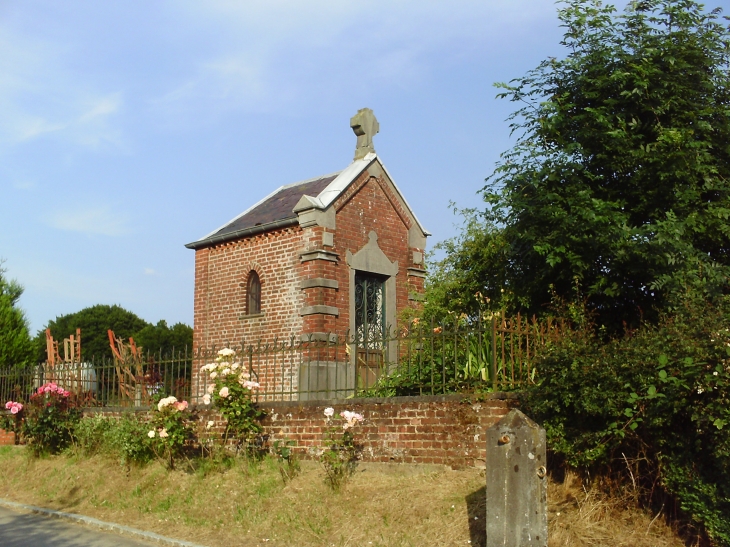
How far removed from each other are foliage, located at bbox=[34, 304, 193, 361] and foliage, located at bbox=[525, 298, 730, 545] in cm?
4205

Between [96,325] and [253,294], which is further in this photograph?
[96,325]

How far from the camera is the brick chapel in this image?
1647 centimetres

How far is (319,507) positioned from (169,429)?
341 centimetres

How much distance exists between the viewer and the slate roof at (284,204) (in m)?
16.9

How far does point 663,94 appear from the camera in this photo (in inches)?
422

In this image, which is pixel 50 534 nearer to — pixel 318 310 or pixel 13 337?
pixel 318 310

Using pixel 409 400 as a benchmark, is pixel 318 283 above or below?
above

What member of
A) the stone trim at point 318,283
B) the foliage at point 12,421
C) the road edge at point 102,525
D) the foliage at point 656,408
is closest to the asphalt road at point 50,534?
the road edge at point 102,525

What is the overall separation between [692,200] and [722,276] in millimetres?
1162

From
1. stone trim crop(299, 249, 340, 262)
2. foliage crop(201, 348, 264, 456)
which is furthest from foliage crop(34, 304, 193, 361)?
foliage crop(201, 348, 264, 456)

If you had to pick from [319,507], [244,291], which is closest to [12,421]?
[244,291]

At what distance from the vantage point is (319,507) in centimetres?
874

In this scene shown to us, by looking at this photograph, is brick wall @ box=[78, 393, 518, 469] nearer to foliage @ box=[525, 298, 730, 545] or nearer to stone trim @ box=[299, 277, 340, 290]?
foliage @ box=[525, 298, 730, 545]

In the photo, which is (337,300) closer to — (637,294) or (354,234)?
(354,234)
